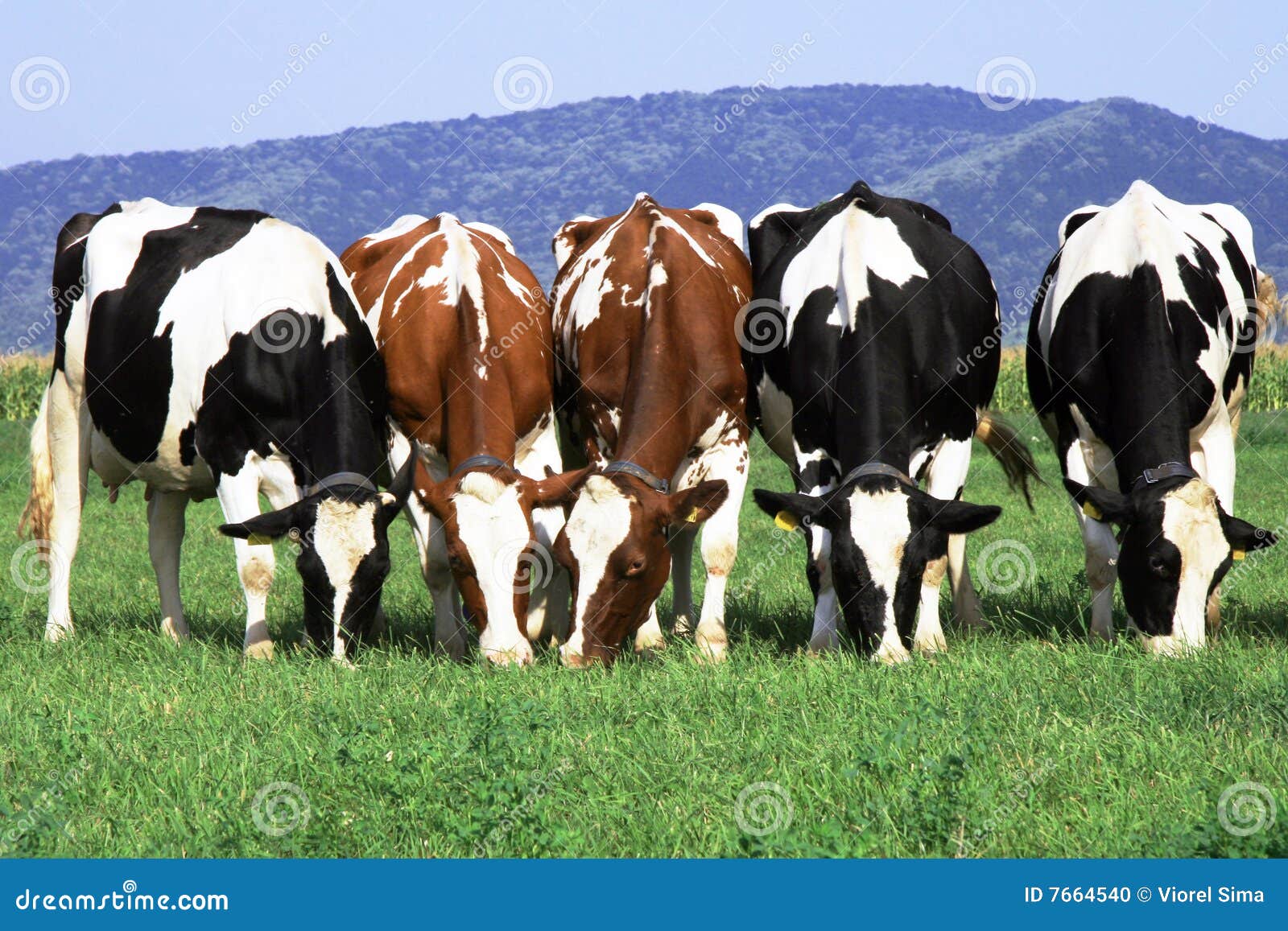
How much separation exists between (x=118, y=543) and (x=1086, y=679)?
10702 mm

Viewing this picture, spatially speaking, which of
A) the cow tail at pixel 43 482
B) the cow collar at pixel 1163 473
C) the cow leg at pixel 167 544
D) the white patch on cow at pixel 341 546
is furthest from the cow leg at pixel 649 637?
the cow tail at pixel 43 482

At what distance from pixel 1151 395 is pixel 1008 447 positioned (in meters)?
2.89

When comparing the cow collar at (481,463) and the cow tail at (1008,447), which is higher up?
the cow tail at (1008,447)

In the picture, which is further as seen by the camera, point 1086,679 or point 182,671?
point 182,671

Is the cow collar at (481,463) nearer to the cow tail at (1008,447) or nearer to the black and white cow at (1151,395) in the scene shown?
the black and white cow at (1151,395)

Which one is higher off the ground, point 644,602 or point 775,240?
point 775,240

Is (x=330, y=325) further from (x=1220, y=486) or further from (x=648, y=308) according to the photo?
(x=1220, y=486)

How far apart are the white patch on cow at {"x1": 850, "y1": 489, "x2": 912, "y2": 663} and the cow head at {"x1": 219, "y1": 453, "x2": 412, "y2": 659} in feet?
8.20

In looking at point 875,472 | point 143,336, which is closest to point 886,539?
point 875,472

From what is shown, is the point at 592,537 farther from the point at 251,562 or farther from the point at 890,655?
the point at 251,562

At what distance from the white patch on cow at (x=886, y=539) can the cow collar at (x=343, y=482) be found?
104 inches

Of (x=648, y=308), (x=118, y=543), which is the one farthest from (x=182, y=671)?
(x=118, y=543)

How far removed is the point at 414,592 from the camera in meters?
11.1

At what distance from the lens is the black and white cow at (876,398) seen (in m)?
7.22
